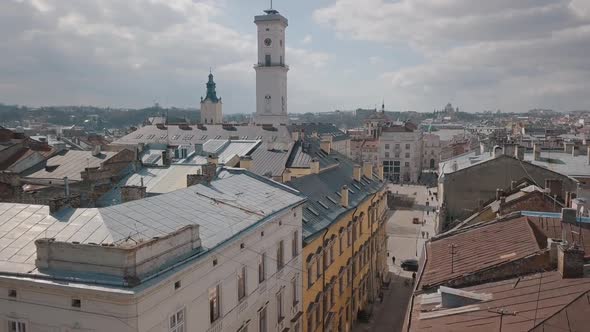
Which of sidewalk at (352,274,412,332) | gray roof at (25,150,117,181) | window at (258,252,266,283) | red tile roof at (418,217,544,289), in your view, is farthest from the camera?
gray roof at (25,150,117,181)

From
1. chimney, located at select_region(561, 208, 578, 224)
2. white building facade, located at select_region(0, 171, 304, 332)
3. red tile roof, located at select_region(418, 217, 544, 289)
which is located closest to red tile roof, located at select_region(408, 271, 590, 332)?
red tile roof, located at select_region(418, 217, 544, 289)

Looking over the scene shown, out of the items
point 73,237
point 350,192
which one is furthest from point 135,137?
point 73,237

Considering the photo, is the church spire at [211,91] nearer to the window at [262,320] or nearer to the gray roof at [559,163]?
the gray roof at [559,163]

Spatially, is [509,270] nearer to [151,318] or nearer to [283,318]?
[283,318]

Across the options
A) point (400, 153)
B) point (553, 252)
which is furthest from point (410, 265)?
→ point (400, 153)

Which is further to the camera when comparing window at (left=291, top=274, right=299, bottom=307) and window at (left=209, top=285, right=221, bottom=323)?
window at (left=291, top=274, right=299, bottom=307)

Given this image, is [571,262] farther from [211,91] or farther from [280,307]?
[211,91]

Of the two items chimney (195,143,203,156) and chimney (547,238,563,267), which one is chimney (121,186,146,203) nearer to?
chimney (547,238,563,267)
